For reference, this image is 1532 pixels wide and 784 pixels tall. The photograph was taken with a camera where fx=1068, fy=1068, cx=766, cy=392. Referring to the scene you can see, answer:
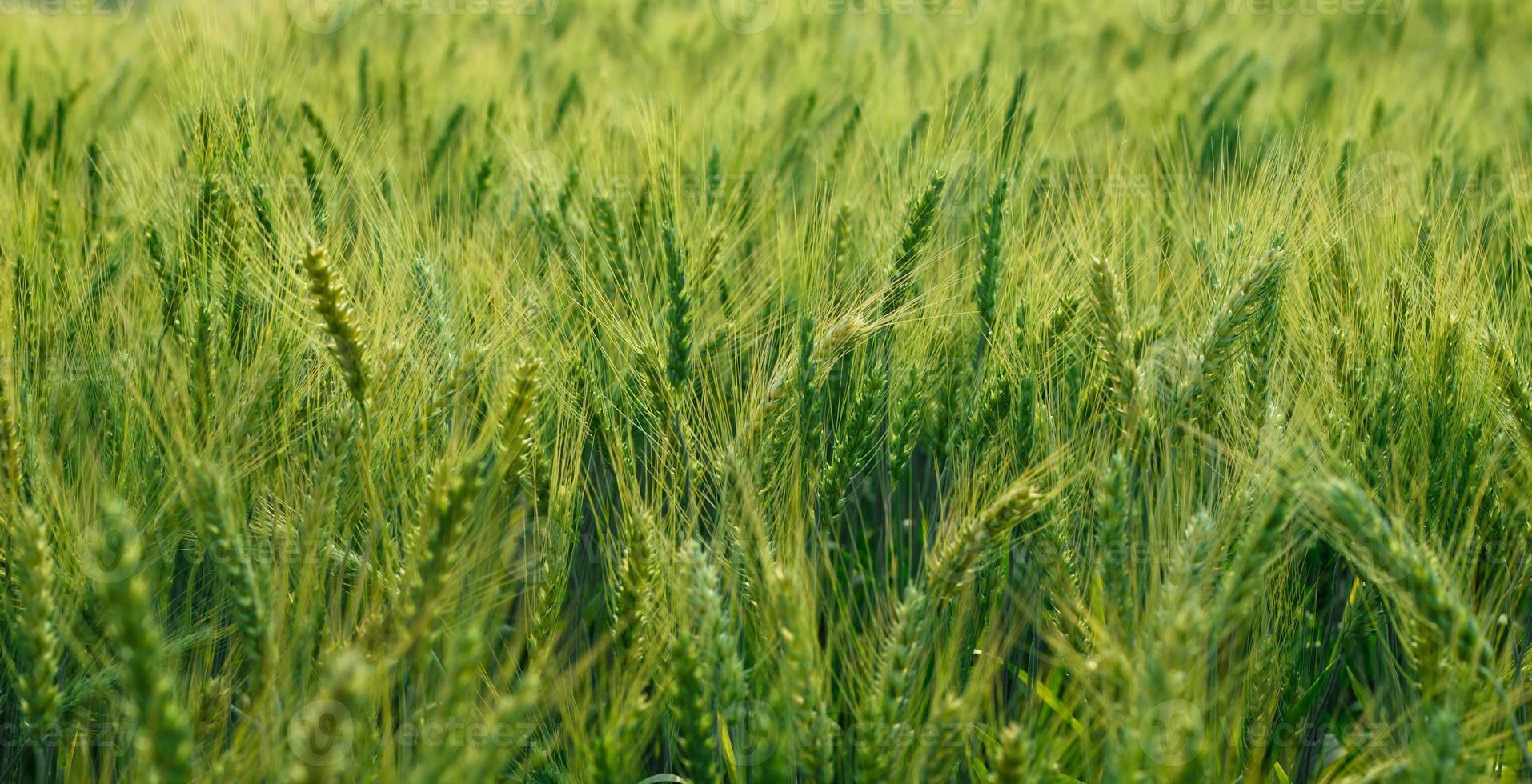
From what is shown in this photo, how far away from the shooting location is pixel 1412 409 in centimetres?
149

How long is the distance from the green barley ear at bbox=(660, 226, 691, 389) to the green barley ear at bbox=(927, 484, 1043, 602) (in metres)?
Answer: 0.44

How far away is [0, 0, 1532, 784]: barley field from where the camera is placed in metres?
1.07

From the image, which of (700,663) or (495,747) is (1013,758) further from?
(495,747)

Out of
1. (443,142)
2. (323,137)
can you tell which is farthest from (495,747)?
(443,142)

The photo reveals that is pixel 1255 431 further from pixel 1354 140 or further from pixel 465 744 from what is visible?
pixel 1354 140

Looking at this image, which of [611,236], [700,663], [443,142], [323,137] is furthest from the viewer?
[443,142]

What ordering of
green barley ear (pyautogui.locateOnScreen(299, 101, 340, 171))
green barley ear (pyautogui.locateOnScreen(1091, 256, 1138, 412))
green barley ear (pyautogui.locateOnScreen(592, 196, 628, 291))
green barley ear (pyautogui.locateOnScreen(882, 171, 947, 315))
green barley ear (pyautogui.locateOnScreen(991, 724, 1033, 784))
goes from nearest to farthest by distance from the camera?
green barley ear (pyautogui.locateOnScreen(991, 724, 1033, 784)) < green barley ear (pyautogui.locateOnScreen(1091, 256, 1138, 412)) < green barley ear (pyautogui.locateOnScreen(882, 171, 947, 315)) < green barley ear (pyautogui.locateOnScreen(592, 196, 628, 291)) < green barley ear (pyautogui.locateOnScreen(299, 101, 340, 171))

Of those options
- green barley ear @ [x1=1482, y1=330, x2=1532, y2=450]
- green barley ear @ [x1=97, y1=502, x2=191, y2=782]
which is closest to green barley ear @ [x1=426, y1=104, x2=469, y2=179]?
green barley ear @ [x1=97, y1=502, x2=191, y2=782]

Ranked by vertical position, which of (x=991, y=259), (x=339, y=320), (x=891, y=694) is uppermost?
(x=339, y=320)

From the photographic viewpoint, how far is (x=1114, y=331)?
54.5 inches

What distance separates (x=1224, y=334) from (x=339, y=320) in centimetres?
107

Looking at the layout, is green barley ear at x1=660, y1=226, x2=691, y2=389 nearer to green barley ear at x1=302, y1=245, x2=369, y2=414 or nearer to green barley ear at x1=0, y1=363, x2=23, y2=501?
green barley ear at x1=302, y1=245, x2=369, y2=414

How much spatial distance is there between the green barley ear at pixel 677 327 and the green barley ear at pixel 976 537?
0.44 meters

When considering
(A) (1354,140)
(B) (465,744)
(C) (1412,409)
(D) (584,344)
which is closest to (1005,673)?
(C) (1412,409)
